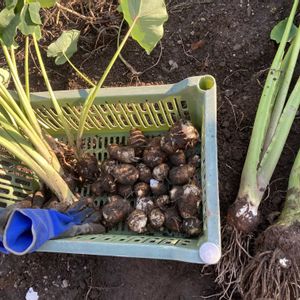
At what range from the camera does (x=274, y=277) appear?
1.26 metres

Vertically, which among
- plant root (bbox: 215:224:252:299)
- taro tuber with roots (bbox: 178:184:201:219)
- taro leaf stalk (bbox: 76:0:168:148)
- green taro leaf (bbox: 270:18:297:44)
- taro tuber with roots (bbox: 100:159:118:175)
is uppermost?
taro leaf stalk (bbox: 76:0:168:148)

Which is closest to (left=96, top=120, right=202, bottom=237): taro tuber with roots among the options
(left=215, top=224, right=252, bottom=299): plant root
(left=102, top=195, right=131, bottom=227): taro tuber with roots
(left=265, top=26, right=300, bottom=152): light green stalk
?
(left=102, top=195, right=131, bottom=227): taro tuber with roots

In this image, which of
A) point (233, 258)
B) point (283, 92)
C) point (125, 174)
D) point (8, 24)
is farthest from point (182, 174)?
point (8, 24)

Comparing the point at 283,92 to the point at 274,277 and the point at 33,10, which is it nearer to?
the point at 274,277

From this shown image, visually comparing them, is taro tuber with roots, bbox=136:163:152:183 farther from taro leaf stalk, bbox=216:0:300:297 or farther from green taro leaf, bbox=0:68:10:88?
green taro leaf, bbox=0:68:10:88

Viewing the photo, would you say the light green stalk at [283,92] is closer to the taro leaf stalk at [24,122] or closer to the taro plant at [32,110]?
the taro plant at [32,110]

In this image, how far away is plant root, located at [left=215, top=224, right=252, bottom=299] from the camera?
51.8 inches

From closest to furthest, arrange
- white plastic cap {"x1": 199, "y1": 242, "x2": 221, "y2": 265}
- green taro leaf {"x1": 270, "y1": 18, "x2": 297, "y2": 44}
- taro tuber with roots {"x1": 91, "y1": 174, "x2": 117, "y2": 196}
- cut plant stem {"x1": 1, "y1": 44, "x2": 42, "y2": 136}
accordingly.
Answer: white plastic cap {"x1": 199, "y1": 242, "x2": 221, "y2": 265}
cut plant stem {"x1": 1, "y1": 44, "x2": 42, "y2": 136}
taro tuber with roots {"x1": 91, "y1": 174, "x2": 117, "y2": 196}
green taro leaf {"x1": 270, "y1": 18, "x2": 297, "y2": 44}

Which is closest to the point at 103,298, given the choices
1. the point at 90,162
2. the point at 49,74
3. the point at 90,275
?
the point at 90,275

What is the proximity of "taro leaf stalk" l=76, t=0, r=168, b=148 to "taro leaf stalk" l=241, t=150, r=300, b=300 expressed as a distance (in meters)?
0.57

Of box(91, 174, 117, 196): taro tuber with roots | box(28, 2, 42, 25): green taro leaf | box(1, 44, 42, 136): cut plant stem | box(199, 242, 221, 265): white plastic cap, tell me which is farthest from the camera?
box(91, 174, 117, 196): taro tuber with roots

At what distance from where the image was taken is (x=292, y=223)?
1.26m

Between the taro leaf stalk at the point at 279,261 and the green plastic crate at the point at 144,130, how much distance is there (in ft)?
0.60

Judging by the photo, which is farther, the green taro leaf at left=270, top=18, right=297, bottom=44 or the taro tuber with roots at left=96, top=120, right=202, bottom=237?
the green taro leaf at left=270, top=18, right=297, bottom=44
